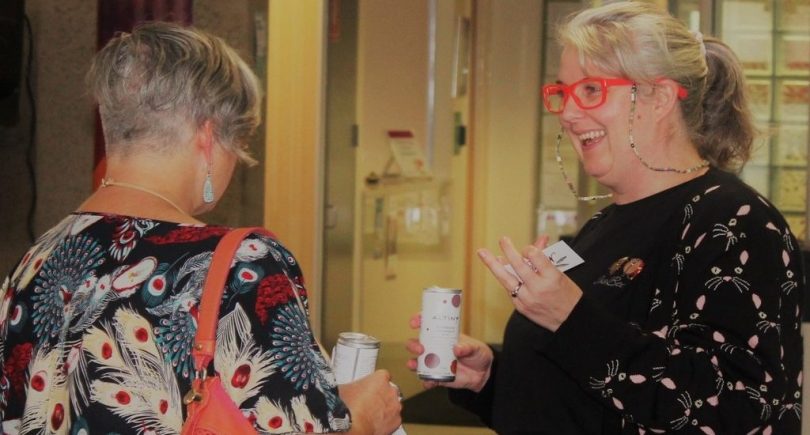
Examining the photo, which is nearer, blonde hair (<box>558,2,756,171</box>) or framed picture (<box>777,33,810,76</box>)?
blonde hair (<box>558,2,756,171</box>)

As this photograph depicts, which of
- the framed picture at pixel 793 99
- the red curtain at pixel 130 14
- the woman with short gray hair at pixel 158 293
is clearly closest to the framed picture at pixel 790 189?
the framed picture at pixel 793 99

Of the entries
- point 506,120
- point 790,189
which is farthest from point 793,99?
point 506,120

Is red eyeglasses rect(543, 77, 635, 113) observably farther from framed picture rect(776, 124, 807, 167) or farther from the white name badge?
framed picture rect(776, 124, 807, 167)

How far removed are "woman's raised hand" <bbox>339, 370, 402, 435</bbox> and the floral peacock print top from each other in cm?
9

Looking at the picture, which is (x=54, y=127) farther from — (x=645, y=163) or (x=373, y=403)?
(x=373, y=403)

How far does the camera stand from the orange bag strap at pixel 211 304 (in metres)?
1.66

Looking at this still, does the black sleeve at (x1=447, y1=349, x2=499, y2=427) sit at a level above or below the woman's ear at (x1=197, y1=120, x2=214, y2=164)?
below

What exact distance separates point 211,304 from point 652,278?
90 centimetres

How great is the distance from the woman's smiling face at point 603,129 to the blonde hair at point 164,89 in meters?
0.74

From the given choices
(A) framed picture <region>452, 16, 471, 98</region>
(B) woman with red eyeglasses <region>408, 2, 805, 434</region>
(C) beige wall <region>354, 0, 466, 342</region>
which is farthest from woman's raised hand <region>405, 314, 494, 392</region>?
(A) framed picture <region>452, 16, 471, 98</region>

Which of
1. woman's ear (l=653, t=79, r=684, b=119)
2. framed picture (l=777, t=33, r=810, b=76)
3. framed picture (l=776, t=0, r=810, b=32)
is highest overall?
framed picture (l=776, t=0, r=810, b=32)

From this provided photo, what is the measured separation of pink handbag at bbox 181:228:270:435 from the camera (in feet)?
5.39

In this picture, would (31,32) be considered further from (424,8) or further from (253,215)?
(424,8)

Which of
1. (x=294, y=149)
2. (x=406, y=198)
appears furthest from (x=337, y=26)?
(x=406, y=198)
